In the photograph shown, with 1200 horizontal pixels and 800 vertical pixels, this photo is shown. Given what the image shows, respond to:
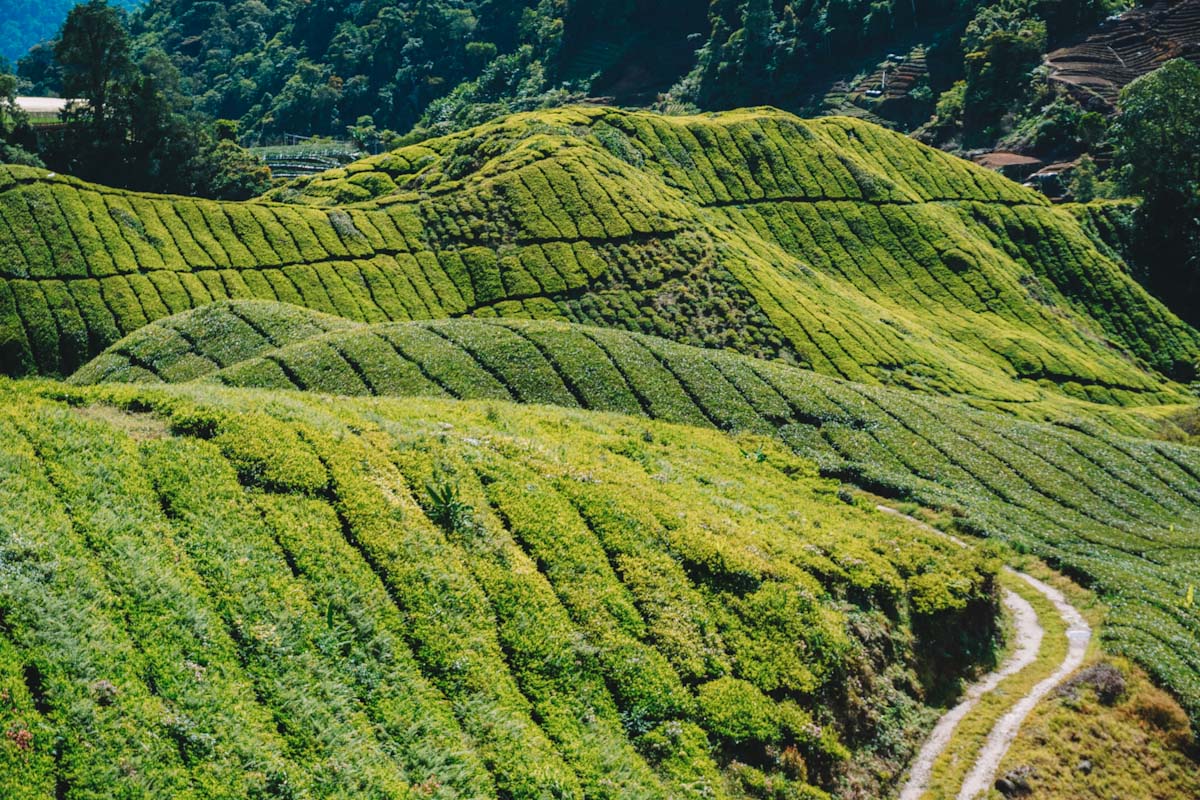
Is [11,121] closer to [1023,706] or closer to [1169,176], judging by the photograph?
[1023,706]

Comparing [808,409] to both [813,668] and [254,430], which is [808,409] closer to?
[813,668]

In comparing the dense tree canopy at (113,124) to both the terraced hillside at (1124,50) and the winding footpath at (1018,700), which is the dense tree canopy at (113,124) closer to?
the winding footpath at (1018,700)

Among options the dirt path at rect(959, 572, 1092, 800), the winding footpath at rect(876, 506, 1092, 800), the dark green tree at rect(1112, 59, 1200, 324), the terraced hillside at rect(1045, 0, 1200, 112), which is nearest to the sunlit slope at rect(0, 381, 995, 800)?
the winding footpath at rect(876, 506, 1092, 800)

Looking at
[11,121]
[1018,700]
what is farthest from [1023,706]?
[11,121]

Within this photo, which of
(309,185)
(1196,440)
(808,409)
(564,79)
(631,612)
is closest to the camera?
(631,612)

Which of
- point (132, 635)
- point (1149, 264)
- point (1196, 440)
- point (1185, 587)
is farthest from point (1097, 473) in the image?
point (1149, 264)

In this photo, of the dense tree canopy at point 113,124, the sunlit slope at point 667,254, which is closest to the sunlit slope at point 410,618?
the sunlit slope at point 667,254
